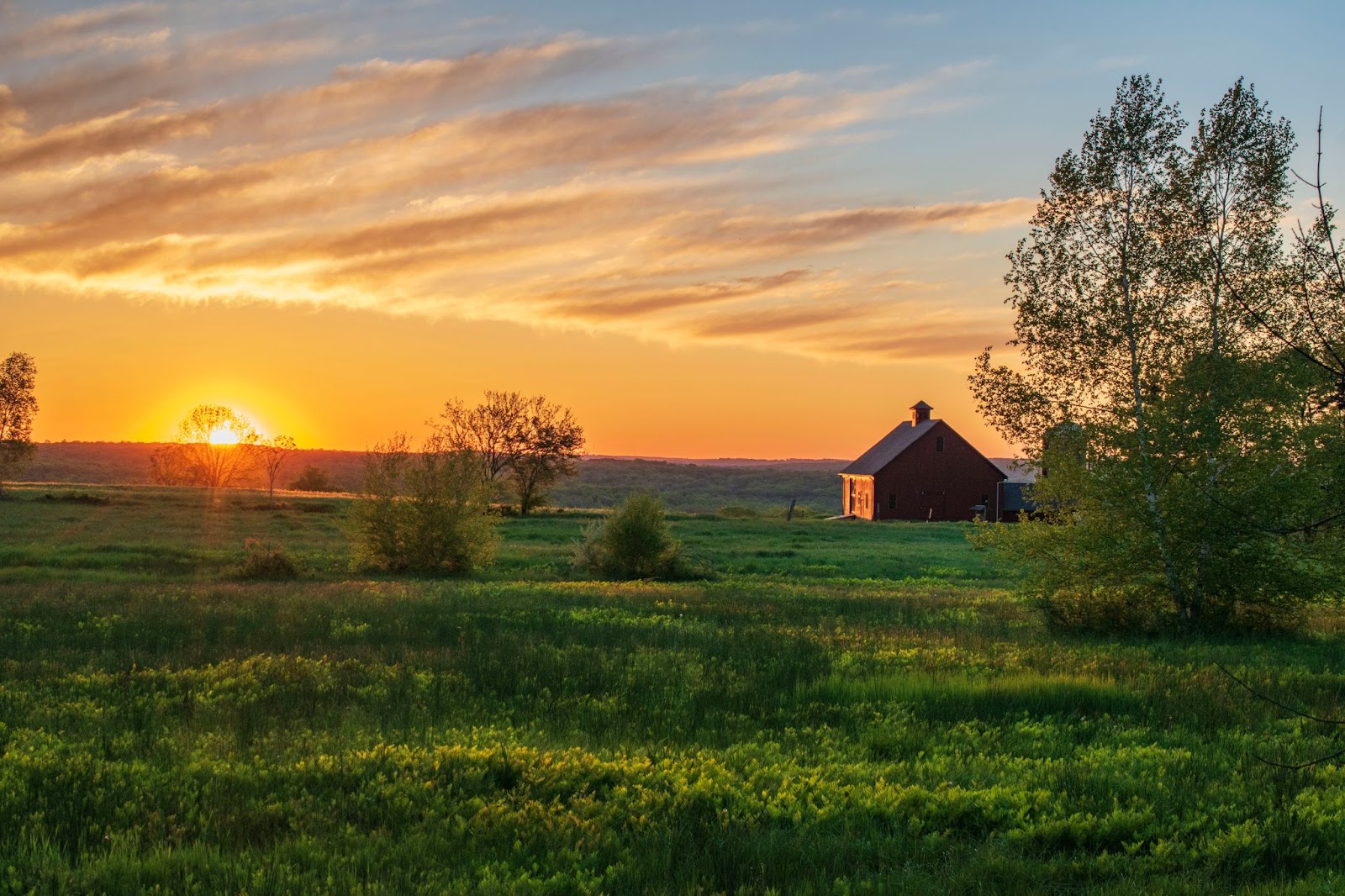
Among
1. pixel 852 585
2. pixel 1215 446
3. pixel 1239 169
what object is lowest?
pixel 852 585

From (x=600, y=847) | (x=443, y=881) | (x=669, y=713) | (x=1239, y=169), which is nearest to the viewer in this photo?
(x=443, y=881)

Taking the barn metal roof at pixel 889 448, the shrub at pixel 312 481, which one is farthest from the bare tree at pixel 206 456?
the barn metal roof at pixel 889 448

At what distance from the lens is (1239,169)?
20703mm

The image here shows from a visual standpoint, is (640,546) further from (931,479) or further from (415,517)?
(931,479)

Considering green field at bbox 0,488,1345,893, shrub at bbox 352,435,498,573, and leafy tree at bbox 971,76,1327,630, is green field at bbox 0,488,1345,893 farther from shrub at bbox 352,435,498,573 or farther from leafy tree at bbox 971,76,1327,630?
shrub at bbox 352,435,498,573

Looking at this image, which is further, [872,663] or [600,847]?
[872,663]

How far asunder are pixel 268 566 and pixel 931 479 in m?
67.1

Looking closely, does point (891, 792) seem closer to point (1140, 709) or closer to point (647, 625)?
point (1140, 709)

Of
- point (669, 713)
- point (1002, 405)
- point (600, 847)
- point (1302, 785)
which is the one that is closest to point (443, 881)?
point (600, 847)

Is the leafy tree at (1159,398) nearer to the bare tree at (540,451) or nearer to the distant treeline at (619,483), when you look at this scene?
the bare tree at (540,451)

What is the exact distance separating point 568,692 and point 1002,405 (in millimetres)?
13007

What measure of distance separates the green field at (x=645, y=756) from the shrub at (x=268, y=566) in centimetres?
1035

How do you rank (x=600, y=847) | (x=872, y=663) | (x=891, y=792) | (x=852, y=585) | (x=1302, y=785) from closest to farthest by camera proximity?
(x=600, y=847) → (x=891, y=792) → (x=1302, y=785) → (x=872, y=663) → (x=852, y=585)

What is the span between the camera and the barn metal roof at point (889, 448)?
3413 inches
